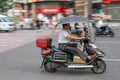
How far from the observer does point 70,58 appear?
30.0ft

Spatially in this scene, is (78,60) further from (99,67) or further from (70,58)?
(99,67)

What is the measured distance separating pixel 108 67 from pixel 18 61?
3261 millimetres

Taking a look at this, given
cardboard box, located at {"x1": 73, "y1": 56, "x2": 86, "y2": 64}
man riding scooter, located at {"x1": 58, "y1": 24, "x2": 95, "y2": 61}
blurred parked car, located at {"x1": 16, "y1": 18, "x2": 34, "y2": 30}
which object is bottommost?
blurred parked car, located at {"x1": 16, "y1": 18, "x2": 34, "y2": 30}

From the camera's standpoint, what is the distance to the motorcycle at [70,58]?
8.95m

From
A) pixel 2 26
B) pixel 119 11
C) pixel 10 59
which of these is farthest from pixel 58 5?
pixel 10 59

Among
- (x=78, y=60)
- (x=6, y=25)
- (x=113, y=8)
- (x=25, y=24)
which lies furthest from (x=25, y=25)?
(x=78, y=60)

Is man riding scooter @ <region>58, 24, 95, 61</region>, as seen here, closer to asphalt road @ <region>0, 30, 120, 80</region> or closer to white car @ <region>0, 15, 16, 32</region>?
asphalt road @ <region>0, 30, 120, 80</region>

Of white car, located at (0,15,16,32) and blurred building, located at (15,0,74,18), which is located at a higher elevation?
A: blurred building, located at (15,0,74,18)

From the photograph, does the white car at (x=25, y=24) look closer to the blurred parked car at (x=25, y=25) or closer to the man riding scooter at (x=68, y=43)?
the blurred parked car at (x=25, y=25)

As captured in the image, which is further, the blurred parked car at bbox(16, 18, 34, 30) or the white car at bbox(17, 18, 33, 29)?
the white car at bbox(17, 18, 33, 29)

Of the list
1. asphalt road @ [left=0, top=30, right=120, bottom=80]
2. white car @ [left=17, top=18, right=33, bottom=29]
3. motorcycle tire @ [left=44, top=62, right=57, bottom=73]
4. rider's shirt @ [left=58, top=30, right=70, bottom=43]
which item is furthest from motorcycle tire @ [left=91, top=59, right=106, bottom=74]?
white car @ [left=17, top=18, right=33, bottom=29]

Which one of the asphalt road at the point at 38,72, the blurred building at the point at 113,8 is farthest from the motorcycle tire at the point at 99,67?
the blurred building at the point at 113,8

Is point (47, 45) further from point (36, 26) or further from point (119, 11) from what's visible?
point (119, 11)

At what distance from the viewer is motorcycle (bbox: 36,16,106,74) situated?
29.4 feet
